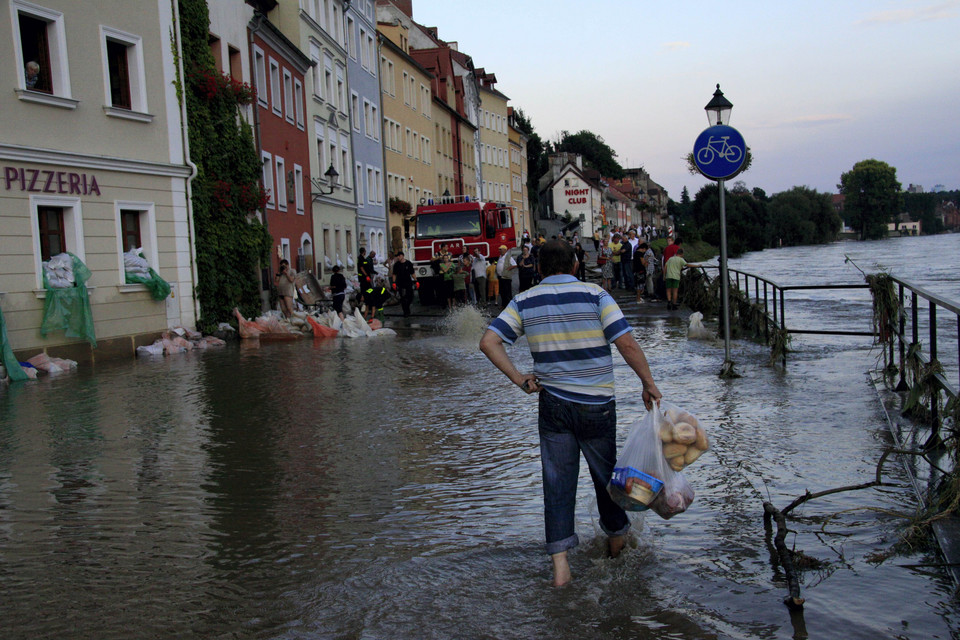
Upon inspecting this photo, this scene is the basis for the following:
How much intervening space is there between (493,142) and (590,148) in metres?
63.6

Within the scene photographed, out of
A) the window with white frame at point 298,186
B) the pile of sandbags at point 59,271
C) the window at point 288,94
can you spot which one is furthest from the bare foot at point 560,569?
the window at point 288,94

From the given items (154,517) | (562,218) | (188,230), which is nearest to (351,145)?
(188,230)

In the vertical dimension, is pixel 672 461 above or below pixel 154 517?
above

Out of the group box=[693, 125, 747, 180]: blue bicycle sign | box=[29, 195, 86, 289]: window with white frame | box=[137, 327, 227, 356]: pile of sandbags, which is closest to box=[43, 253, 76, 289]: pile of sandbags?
box=[29, 195, 86, 289]: window with white frame

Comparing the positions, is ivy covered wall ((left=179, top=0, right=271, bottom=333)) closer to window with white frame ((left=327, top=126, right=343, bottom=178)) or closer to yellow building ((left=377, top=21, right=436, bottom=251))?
window with white frame ((left=327, top=126, right=343, bottom=178))

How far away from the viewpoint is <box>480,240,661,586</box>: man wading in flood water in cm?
445

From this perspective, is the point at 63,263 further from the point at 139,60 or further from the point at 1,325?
the point at 139,60

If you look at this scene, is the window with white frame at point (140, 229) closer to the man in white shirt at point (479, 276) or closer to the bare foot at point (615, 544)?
the man in white shirt at point (479, 276)

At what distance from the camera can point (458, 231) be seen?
105ft

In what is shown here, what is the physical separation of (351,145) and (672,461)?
40364 mm

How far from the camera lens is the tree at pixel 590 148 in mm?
147500

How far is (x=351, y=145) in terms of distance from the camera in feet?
143

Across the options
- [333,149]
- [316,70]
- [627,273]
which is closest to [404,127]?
[333,149]

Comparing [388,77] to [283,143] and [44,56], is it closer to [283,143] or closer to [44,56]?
[283,143]
